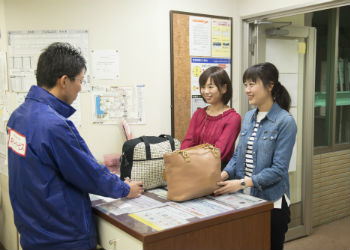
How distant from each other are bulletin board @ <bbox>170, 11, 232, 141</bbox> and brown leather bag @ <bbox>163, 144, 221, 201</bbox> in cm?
109

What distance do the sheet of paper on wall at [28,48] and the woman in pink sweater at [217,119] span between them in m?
0.92

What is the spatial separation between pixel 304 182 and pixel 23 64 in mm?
2681

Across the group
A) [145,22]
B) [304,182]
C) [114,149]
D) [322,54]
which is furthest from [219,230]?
[322,54]

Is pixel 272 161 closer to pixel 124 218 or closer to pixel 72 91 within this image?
pixel 124 218

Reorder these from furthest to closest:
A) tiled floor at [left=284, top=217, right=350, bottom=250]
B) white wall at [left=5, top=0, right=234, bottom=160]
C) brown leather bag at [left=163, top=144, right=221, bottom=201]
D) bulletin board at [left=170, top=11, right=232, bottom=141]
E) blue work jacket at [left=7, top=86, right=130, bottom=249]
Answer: tiled floor at [left=284, top=217, right=350, bottom=250], bulletin board at [left=170, top=11, right=232, bottom=141], white wall at [left=5, top=0, right=234, bottom=160], brown leather bag at [left=163, top=144, right=221, bottom=201], blue work jacket at [left=7, top=86, right=130, bottom=249]

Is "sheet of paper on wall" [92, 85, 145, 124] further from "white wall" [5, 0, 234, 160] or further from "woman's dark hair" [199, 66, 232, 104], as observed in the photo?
"woman's dark hair" [199, 66, 232, 104]

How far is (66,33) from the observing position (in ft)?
8.39

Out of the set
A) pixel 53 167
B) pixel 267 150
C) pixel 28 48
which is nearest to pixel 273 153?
pixel 267 150

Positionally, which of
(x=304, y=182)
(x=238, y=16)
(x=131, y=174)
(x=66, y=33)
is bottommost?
(x=304, y=182)

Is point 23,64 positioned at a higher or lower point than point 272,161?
higher

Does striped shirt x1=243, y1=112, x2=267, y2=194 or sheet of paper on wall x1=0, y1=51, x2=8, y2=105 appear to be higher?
sheet of paper on wall x1=0, y1=51, x2=8, y2=105

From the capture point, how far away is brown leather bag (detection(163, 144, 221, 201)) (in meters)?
1.70

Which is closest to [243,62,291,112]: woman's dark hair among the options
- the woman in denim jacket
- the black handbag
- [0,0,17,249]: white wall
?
the woman in denim jacket

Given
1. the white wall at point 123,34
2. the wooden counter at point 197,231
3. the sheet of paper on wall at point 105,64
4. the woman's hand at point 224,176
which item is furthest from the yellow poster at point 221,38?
the wooden counter at point 197,231
